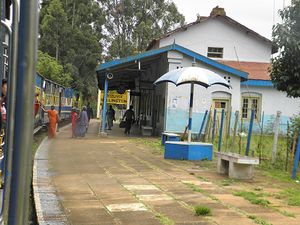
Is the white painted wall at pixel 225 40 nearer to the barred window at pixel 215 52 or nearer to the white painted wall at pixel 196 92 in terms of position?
the barred window at pixel 215 52

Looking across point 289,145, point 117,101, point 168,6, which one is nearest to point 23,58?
point 289,145

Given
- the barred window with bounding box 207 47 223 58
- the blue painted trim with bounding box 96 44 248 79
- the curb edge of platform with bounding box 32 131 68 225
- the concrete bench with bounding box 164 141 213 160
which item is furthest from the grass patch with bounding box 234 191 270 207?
the barred window with bounding box 207 47 223 58

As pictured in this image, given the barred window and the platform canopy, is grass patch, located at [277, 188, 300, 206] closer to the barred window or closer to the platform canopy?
the platform canopy

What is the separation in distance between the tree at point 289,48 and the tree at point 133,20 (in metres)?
38.0

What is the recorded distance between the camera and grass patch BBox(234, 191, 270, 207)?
25.2 feet

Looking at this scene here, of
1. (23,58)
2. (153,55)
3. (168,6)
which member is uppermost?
(168,6)

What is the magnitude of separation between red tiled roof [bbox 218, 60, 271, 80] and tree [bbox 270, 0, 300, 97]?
1434 cm

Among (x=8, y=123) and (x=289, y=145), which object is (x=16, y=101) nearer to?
(x=8, y=123)

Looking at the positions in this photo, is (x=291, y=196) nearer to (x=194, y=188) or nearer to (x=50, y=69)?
(x=194, y=188)

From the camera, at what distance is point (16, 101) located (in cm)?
189

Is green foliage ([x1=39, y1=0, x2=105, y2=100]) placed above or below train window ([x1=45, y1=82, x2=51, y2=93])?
above

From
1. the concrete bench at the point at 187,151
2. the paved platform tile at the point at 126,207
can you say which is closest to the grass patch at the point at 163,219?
the paved platform tile at the point at 126,207

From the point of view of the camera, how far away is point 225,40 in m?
32.3

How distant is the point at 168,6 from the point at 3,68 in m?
49.7
